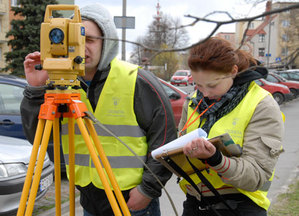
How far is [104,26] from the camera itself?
1894 mm

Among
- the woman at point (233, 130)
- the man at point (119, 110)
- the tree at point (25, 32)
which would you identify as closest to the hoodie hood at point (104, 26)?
the man at point (119, 110)

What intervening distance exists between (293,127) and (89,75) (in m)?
10.4

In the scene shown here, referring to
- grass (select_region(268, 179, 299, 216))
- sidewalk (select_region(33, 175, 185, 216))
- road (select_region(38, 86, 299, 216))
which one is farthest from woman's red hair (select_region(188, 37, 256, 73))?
sidewalk (select_region(33, 175, 185, 216))

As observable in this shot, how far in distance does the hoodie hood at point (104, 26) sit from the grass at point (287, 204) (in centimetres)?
278

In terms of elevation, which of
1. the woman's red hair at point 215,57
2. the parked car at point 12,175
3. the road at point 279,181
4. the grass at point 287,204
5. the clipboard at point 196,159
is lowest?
the road at point 279,181

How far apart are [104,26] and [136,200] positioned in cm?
91

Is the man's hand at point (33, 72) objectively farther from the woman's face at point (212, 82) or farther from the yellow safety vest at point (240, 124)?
the yellow safety vest at point (240, 124)

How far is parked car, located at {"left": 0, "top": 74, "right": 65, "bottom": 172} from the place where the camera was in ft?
15.7

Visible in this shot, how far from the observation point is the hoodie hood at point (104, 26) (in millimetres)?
1897

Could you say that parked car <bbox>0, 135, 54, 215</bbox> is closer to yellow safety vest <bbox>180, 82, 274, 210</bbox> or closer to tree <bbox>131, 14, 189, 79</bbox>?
yellow safety vest <bbox>180, 82, 274, 210</bbox>

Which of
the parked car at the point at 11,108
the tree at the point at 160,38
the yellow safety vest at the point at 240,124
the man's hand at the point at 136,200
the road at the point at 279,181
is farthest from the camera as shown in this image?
the parked car at the point at 11,108

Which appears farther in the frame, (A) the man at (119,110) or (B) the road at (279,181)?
(B) the road at (279,181)

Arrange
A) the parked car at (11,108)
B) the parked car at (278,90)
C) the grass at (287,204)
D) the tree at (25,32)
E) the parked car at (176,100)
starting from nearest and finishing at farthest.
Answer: the grass at (287,204), the parked car at (11,108), the parked car at (176,100), the parked car at (278,90), the tree at (25,32)

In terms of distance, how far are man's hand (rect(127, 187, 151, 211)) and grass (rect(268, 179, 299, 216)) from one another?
7.99 feet
